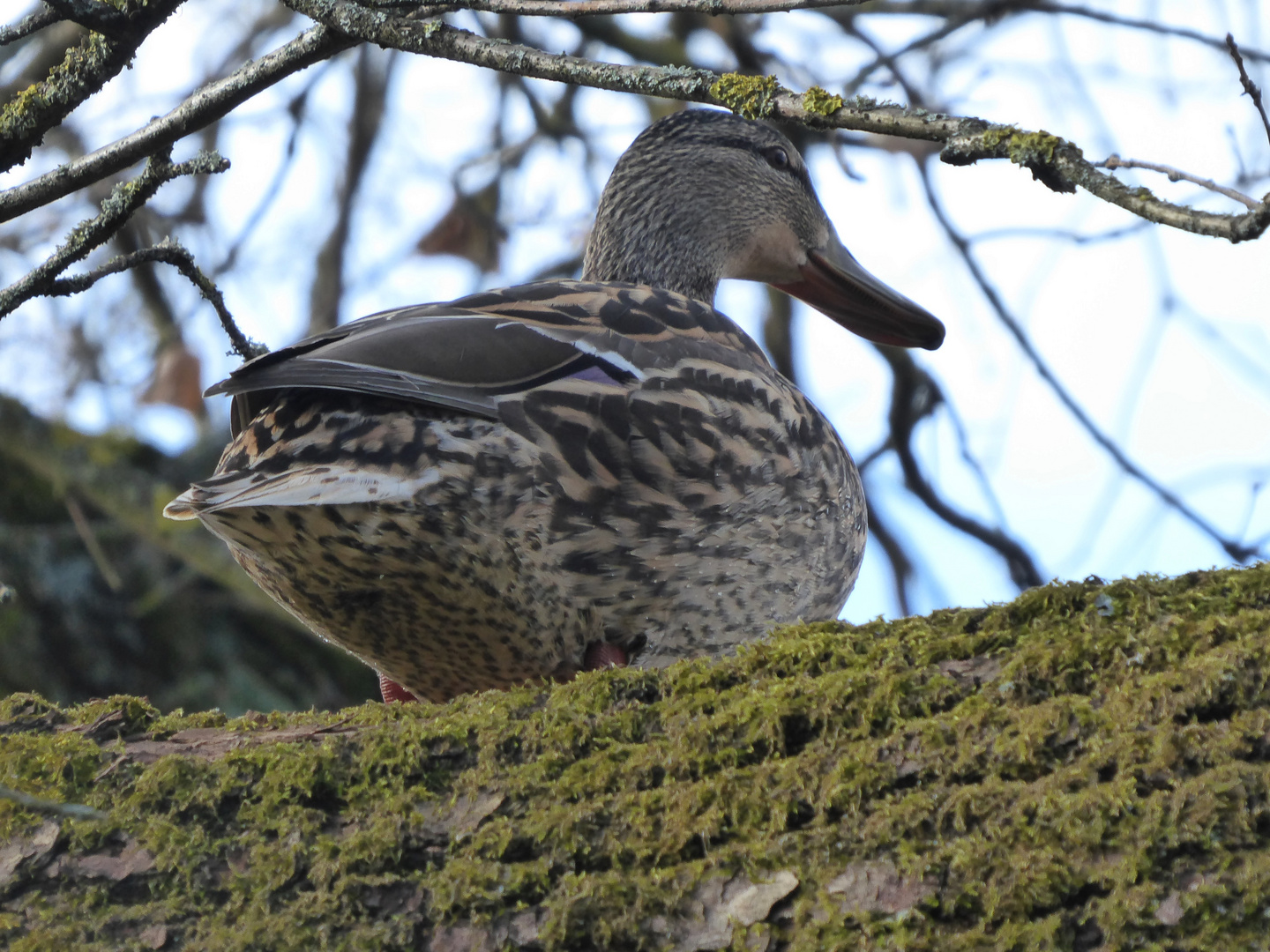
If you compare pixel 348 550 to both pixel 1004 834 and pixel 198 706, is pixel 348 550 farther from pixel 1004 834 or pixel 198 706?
pixel 198 706

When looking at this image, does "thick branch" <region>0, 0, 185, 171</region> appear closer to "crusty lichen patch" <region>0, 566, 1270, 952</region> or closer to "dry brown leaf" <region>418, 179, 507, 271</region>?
"crusty lichen patch" <region>0, 566, 1270, 952</region>

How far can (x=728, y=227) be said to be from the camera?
543 centimetres

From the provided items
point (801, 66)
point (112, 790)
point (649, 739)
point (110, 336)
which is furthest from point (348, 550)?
point (110, 336)

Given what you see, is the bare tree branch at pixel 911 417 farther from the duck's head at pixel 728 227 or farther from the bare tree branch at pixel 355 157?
the bare tree branch at pixel 355 157

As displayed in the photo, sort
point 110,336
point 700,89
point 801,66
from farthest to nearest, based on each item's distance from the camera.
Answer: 1. point 110,336
2. point 801,66
3. point 700,89

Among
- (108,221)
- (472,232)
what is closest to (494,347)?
(108,221)

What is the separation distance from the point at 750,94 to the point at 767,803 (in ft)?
4.23

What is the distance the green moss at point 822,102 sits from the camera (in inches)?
87.7

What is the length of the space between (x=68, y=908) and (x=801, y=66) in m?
5.74

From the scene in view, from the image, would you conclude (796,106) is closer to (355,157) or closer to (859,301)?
(859,301)

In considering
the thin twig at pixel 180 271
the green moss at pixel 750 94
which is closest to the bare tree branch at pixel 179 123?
the thin twig at pixel 180 271

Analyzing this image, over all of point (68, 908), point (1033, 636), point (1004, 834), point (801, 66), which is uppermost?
point (801, 66)

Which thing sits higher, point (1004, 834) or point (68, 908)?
point (1004, 834)

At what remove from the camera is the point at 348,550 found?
3127mm
